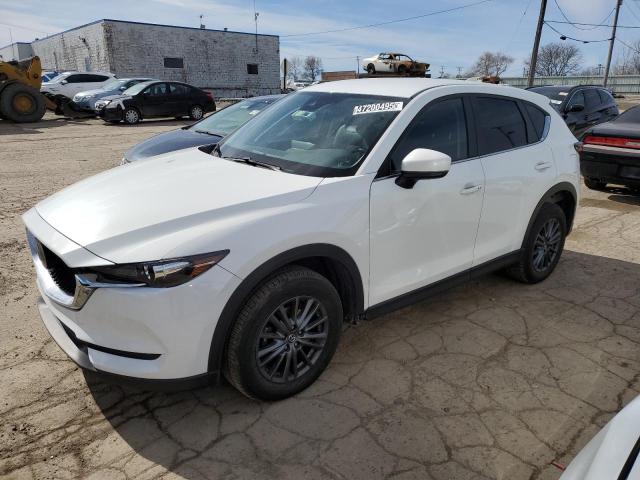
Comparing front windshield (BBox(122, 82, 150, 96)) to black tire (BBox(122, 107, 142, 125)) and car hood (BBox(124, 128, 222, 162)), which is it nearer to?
black tire (BBox(122, 107, 142, 125))

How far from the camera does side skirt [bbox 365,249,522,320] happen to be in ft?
9.96

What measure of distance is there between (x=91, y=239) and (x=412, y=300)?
6.44 feet

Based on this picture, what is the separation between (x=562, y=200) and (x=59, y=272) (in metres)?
4.13

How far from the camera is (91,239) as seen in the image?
2268 millimetres

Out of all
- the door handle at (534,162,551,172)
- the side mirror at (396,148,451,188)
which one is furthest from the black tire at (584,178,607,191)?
the side mirror at (396,148,451,188)

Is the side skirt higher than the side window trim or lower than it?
lower

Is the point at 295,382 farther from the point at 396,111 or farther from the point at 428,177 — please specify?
the point at 396,111

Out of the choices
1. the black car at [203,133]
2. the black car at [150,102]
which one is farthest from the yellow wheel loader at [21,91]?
the black car at [203,133]

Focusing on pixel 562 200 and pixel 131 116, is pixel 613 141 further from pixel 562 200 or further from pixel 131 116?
pixel 131 116

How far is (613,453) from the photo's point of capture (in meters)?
1.35

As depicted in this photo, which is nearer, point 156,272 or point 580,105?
point 156,272

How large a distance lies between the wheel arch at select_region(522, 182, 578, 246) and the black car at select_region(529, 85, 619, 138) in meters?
6.17

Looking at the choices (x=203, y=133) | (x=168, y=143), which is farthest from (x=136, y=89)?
(x=168, y=143)

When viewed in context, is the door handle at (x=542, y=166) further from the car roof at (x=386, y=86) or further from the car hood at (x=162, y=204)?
the car hood at (x=162, y=204)
